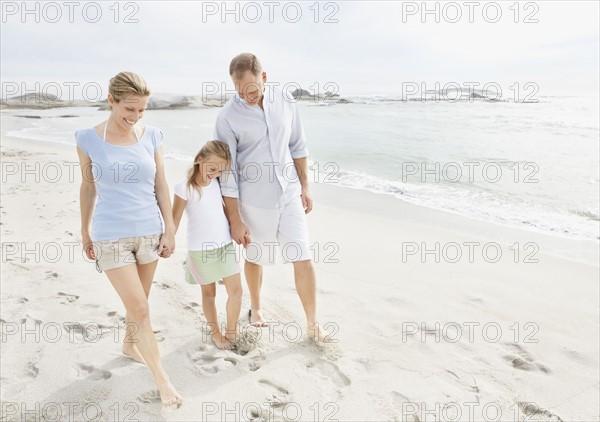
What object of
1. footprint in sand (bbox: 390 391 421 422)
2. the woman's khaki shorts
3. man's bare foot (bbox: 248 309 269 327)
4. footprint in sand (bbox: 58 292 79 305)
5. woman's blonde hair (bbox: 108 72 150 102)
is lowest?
footprint in sand (bbox: 390 391 421 422)

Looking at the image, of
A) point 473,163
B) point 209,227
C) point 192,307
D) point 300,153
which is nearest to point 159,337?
point 192,307

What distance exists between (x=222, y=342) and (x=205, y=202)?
3.01ft

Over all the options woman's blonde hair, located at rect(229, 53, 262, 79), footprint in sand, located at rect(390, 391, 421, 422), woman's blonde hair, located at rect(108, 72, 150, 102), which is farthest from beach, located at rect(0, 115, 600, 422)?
woman's blonde hair, located at rect(229, 53, 262, 79)

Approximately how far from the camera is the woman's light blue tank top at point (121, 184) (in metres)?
2.45

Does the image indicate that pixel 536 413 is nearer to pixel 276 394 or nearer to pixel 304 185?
pixel 276 394

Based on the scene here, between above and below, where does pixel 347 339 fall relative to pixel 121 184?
below

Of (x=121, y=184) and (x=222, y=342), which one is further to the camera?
(x=222, y=342)

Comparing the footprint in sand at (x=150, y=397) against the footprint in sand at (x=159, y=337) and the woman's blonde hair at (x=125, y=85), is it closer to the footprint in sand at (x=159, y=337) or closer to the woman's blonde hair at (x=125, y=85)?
the footprint in sand at (x=159, y=337)

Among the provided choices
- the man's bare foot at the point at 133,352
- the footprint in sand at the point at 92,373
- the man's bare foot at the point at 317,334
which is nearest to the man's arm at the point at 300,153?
the man's bare foot at the point at 317,334

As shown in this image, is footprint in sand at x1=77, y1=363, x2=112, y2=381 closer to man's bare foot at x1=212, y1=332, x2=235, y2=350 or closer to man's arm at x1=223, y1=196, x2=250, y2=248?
man's bare foot at x1=212, y1=332, x2=235, y2=350

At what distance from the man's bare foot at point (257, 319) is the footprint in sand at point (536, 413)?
1685mm

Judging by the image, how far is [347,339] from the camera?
131 inches

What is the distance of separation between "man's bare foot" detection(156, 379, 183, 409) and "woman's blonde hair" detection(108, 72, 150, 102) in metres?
1.48

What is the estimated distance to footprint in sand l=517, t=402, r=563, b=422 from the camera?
102 inches
